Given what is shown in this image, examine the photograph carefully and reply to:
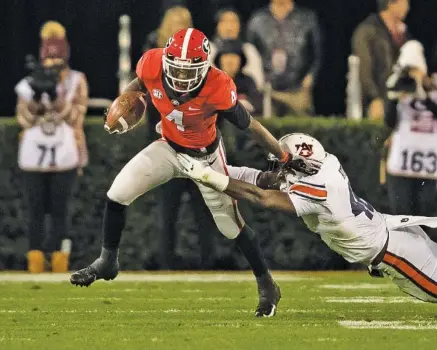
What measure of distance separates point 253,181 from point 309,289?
6.82 ft

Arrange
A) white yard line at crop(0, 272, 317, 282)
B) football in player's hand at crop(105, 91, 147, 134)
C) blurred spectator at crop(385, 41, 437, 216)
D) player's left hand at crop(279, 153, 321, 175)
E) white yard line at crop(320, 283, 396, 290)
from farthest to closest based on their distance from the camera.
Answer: blurred spectator at crop(385, 41, 437, 216), white yard line at crop(0, 272, 317, 282), white yard line at crop(320, 283, 396, 290), football in player's hand at crop(105, 91, 147, 134), player's left hand at crop(279, 153, 321, 175)

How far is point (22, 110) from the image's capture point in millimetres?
13344

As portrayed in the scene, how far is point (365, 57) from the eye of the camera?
1442 centimetres

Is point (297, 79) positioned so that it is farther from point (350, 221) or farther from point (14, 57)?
point (350, 221)

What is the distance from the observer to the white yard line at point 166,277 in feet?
41.9

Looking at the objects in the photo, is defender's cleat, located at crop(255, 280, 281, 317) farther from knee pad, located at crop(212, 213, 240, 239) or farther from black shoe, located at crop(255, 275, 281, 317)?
knee pad, located at crop(212, 213, 240, 239)

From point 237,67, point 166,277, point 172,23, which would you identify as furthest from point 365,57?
point 166,277

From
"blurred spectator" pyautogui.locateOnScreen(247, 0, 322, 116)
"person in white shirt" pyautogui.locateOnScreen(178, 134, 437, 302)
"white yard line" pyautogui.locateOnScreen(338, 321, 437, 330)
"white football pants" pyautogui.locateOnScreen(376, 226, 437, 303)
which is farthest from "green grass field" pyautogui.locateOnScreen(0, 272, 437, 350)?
"blurred spectator" pyautogui.locateOnScreen(247, 0, 322, 116)

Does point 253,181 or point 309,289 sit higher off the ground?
point 253,181

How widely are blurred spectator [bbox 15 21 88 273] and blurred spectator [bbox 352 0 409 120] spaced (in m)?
2.62

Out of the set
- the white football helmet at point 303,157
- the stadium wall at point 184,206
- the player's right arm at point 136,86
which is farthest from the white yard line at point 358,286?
the player's right arm at point 136,86

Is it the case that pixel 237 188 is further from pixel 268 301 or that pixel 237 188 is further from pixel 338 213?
pixel 268 301

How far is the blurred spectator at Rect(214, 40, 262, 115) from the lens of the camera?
1333cm

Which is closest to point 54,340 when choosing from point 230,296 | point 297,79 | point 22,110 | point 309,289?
point 230,296
